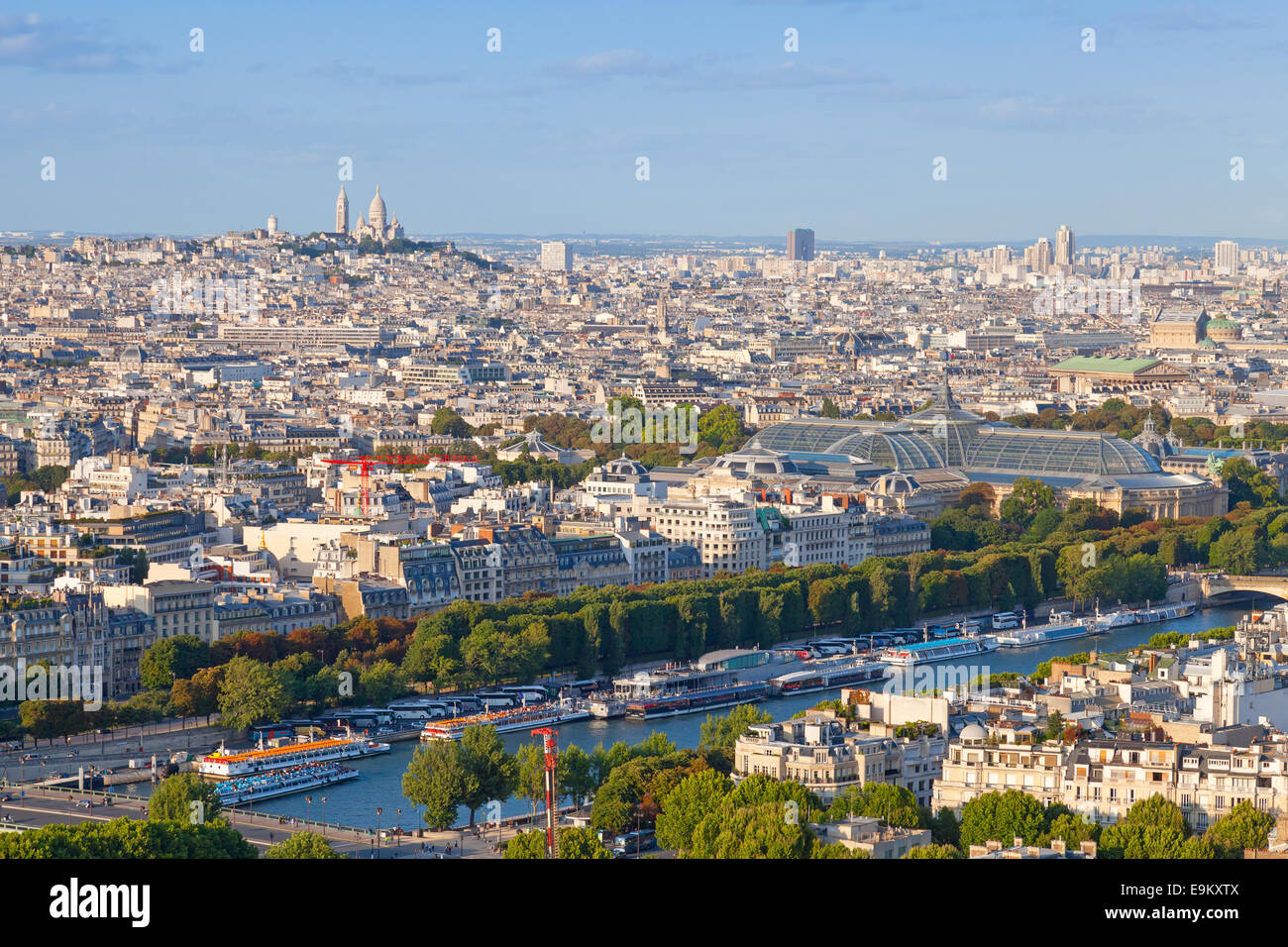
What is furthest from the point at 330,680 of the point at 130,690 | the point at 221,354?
the point at 221,354

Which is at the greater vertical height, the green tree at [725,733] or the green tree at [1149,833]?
the green tree at [1149,833]

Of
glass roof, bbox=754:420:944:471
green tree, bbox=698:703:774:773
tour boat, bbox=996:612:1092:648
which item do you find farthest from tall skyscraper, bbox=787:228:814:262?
green tree, bbox=698:703:774:773

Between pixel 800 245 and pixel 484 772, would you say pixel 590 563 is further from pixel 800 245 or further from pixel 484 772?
pixel 800 245

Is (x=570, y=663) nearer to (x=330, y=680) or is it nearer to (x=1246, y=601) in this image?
(x=330, y=680)

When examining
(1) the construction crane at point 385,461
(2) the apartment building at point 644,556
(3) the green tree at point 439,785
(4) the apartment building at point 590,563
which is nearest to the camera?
(3) the green tree at point 439,785

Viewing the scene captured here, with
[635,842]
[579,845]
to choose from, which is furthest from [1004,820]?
[579,845]

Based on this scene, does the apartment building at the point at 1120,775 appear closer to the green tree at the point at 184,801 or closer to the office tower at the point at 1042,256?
the green tree at the point at 184,801

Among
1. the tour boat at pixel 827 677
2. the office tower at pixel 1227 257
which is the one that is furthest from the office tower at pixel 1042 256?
the tour boat at pixel 827 677
